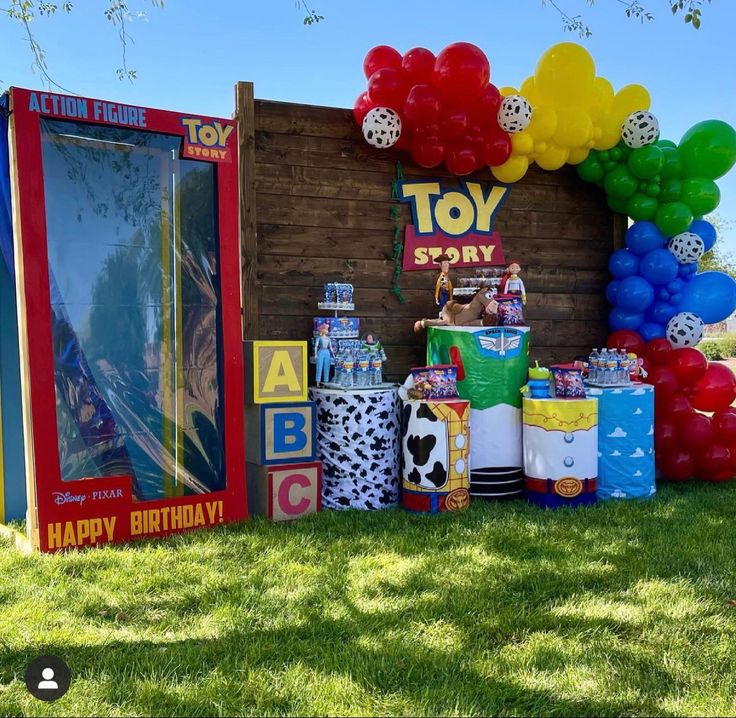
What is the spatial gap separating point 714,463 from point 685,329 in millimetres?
902

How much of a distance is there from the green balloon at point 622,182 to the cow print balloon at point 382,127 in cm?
165

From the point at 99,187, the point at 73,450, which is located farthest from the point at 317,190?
the point at 73,450

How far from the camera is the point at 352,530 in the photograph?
3605 millimetres

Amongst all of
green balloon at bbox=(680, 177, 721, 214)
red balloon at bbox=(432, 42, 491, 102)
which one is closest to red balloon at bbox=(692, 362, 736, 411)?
green balloon at bbox=(680, 177, 721, 214)

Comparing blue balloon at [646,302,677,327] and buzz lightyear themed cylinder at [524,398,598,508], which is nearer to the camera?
buzz lightyear themed cylinder at [524,398,598,508]

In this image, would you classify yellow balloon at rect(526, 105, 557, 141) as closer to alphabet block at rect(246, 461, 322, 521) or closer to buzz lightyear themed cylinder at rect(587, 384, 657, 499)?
buzz lightyear themed cylinder at rect(587, 384, 657, 499)

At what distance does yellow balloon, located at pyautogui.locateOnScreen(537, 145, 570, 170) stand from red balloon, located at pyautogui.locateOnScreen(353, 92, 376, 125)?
1.26 meters

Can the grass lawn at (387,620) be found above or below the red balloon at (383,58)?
below

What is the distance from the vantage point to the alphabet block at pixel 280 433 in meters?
3.86

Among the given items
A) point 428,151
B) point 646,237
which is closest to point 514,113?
point 428,151

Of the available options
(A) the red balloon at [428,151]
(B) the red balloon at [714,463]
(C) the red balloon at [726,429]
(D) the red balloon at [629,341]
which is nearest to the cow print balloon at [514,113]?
(A) the red balloon at [428,151]

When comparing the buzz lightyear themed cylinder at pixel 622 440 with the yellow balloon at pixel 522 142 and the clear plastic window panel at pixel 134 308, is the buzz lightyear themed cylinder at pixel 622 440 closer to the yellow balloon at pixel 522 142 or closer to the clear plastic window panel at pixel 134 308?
the yellow balloon at pixel 522 142

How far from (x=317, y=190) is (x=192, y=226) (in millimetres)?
1217

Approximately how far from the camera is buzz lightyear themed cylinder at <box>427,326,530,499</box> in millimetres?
4277
